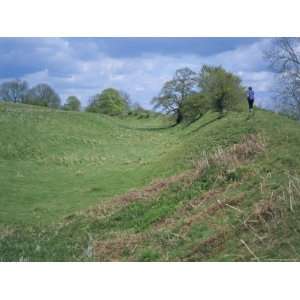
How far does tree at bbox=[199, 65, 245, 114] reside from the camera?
85.8ft

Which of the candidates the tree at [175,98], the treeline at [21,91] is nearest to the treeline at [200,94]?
the tree at [175,98]

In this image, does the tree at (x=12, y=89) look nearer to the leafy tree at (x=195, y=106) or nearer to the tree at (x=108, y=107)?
the leafy tree at (x=195, y=106)

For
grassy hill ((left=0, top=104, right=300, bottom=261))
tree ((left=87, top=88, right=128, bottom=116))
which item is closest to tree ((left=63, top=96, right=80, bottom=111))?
grassy hill ((left=0, top=104, right=300, bottom=261))

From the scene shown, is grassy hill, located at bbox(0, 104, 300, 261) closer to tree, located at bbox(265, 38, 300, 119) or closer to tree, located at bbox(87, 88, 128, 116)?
tree, located at bbox(265, 38, 300, 119)

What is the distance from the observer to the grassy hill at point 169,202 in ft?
30.6

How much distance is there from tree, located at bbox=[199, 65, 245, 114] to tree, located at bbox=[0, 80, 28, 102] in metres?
11.3

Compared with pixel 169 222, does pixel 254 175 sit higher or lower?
higher

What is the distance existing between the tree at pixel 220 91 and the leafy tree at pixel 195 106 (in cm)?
66

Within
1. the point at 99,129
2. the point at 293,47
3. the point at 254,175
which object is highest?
the point at 293,47

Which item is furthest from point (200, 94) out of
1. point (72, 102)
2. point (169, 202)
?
point (169, 202)
